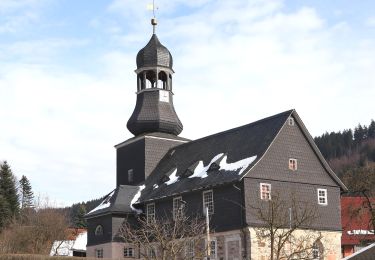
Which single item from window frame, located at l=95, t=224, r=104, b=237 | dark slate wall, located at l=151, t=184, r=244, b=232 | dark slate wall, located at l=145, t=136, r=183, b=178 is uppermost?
dark slate wall, located at l=145, t=136, r=183, b=178

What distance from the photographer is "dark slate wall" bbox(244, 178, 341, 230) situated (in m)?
44.7

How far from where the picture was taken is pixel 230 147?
164 ft

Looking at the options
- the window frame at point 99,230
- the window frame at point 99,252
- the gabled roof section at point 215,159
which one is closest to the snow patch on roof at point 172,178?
the gabled roof section at point 215,159

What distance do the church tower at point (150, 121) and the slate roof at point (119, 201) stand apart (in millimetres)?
2171

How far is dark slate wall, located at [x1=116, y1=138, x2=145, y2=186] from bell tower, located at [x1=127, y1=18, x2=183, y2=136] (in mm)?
1214

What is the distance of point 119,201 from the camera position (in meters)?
54.1

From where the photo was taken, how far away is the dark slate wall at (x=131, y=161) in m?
58.2

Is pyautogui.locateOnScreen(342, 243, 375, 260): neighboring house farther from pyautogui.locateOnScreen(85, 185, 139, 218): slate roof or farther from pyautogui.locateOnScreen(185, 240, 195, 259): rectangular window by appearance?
pyautogui.locateOnScreen(85, 185, 139, 218): slate roof

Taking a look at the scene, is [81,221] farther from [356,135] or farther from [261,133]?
[356,135]

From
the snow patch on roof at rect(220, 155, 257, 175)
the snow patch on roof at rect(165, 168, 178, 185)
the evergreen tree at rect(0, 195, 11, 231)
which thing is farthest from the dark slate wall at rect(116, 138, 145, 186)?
the evergreen tree at rect(0, 195, 11, 231)

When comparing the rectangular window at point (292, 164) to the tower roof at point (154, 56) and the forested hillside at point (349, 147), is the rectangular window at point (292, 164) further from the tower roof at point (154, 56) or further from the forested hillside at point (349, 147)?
the forested hillside at point (349, 147)

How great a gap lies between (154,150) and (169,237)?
14.7 m

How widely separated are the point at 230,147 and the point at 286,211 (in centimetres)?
715

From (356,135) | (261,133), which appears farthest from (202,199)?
(356,135)
